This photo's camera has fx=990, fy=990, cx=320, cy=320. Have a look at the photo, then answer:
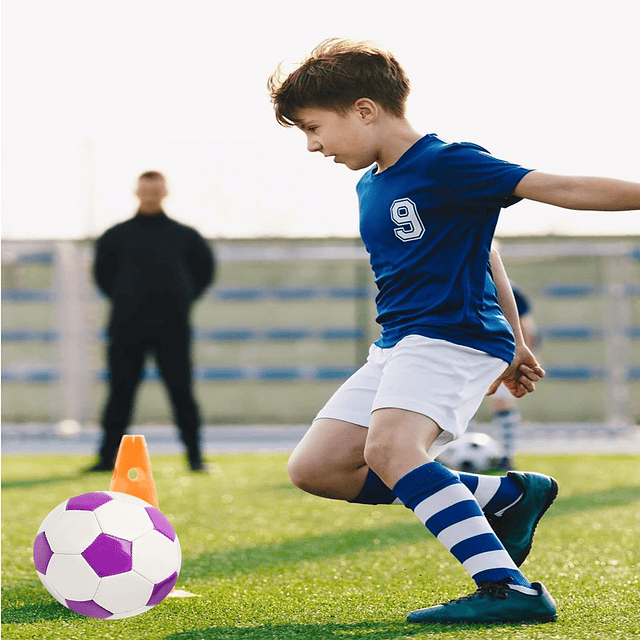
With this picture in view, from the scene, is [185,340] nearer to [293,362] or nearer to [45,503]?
[45,503]

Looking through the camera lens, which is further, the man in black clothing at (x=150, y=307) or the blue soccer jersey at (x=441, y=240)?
the man in black clothing at (x=150, y=307)

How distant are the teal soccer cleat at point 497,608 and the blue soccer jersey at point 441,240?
0.59m

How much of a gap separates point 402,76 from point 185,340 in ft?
13.5

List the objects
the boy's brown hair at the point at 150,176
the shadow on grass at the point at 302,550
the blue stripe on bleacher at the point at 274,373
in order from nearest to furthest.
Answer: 1. the shadow on grass at the point at 302,550
2. the boy's brown hair at the point at 150,176
3. the blue stripe on bleacher at the point at 274,373

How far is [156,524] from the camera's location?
8.37 ft

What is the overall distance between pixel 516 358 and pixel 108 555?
1.20 meters

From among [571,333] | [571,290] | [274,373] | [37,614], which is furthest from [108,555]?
[571,290]

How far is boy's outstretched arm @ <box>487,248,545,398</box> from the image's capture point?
2.73 m

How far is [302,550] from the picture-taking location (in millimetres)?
3676

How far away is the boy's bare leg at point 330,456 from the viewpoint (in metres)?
2.69

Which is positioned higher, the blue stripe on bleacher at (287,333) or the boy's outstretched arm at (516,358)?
the boy's outstretched arm at (516,358)

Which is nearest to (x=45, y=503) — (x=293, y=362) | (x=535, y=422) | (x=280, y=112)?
(x=280, y=112)

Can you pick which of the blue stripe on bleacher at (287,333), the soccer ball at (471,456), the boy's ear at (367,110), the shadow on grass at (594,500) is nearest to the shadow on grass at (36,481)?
the soccer ball at (471,456)

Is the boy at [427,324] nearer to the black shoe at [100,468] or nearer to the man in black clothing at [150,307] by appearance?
the man in black clothing at [150,307]
